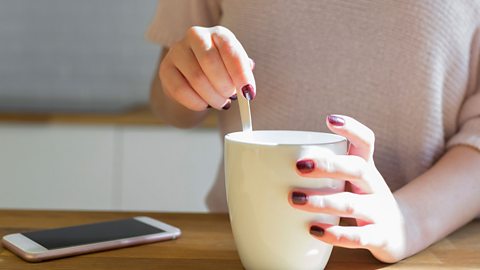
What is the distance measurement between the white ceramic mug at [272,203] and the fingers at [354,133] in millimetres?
10

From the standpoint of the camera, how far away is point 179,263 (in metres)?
0.63

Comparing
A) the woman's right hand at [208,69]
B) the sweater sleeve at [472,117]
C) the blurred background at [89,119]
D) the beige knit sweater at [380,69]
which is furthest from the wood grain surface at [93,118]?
the woman's right hand at [208,69]

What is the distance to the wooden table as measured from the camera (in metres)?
0.62

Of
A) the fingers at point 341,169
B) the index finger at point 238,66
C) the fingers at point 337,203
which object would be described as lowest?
the fingers at point 337,203

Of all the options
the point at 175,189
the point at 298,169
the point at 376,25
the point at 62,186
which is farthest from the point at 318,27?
the point at 62,186

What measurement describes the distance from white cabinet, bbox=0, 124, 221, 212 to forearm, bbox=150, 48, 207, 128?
0.64 meters

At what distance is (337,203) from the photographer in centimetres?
56

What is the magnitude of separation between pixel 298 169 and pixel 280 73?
0.44m

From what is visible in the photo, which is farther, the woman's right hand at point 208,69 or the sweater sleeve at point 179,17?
the sweater sleeve at point 179,17

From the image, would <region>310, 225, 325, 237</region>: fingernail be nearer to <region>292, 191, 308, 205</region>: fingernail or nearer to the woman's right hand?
<region>292, 191, 308, 205</region>: fingernail

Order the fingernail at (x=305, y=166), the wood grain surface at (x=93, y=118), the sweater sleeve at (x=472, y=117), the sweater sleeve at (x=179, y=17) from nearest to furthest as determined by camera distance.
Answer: the fingernail at (x=305, y=166) → the sweater sleeve at (x=472, y=117) → the sweater sleeve at (x=179, y=17) → the wood grain surface at (x=93, y=118)

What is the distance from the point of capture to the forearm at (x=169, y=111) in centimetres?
106

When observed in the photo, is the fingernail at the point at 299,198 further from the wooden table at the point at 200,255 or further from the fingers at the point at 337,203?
the wooden table at the point at 200,255

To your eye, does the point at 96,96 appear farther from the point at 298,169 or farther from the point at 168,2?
the point at 298,169
